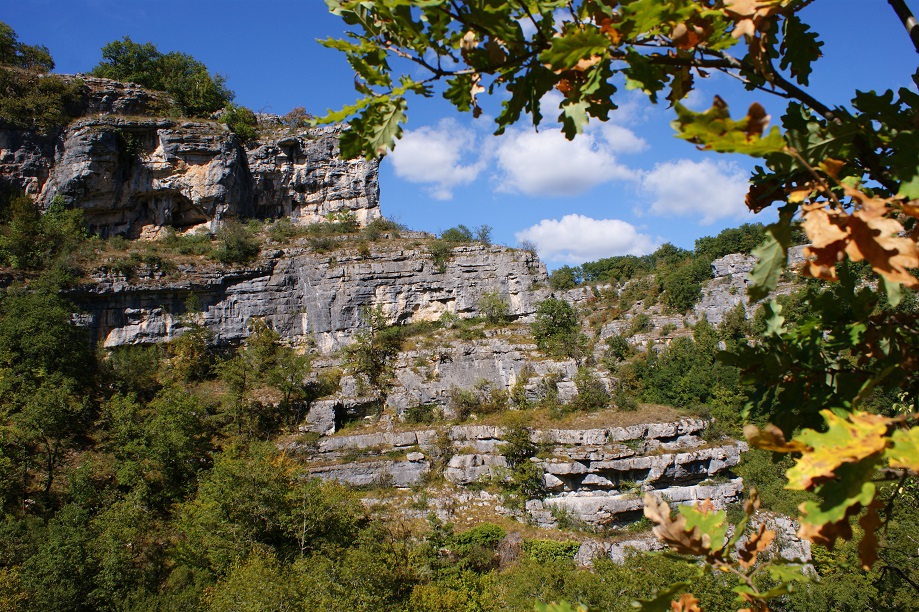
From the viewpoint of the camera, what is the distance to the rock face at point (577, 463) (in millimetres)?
14453

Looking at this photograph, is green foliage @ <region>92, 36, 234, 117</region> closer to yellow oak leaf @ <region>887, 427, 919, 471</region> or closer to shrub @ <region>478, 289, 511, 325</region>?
shrub @ <region>478, 289, 511, 325</region>

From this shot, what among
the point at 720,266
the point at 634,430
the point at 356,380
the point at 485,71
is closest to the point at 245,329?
the point at 356,380

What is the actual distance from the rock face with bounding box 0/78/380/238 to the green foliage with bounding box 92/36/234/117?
5.64ft

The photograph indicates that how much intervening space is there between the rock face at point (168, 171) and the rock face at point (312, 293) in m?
4.39

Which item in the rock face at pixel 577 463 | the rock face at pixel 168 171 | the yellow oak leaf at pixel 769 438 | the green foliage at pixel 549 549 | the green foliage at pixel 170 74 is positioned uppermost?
the green foliage at pixel 170 74

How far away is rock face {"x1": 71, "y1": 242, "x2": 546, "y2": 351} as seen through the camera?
18797 millimetres

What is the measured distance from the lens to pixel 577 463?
14648mm

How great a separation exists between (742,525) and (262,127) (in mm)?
28156

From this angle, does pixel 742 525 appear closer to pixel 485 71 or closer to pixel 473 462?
pixel 485 71

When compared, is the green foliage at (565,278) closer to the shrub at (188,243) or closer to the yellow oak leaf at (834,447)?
the shrub at (188,243)

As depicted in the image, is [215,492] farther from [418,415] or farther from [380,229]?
[380,229]

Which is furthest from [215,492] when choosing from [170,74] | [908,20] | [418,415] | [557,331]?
[170,74]

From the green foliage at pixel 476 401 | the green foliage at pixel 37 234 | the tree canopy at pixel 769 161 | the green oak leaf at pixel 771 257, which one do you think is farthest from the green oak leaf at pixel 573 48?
the green foliage at pixel 37 234

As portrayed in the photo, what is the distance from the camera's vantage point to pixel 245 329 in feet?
65.4
